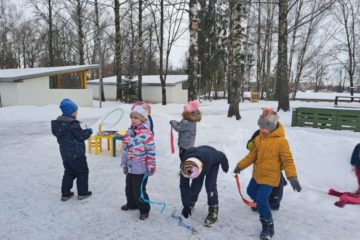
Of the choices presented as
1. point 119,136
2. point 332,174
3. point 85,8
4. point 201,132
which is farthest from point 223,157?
point 85,8

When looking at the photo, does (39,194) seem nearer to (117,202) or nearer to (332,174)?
(117,202)

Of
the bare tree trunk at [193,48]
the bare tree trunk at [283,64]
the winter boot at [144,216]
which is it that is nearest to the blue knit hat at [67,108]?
the winter boot at [144,216]

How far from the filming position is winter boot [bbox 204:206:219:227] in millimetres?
3540

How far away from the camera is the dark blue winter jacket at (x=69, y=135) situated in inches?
159

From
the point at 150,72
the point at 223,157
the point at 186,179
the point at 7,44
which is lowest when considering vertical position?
the point at 186,179

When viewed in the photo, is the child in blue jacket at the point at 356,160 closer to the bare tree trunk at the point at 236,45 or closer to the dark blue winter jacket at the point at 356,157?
the dark blue winter jacket at the point at 356,157

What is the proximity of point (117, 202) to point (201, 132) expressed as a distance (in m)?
4.27

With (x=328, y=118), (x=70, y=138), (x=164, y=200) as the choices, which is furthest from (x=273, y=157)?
(x=328, y=118)

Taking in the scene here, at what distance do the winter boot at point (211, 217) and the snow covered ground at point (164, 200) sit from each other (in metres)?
0.07

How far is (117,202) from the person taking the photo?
167 inches

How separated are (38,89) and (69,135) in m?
17.4

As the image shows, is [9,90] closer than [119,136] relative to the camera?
No

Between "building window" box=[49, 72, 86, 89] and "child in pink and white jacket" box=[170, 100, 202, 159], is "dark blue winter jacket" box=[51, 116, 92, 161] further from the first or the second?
"building window" box=[49, 72, 86, 89]

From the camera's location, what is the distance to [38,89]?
19250 millimetres
